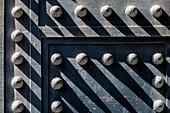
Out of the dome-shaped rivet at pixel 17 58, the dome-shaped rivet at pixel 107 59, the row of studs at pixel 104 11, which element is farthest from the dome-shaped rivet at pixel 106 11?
the dome-shaped rivet at pixel 17 58

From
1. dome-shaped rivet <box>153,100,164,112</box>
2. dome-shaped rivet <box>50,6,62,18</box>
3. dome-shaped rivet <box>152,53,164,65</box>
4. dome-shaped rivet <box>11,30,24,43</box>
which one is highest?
dome-shaped rivet <box>11,30,24,43</box>

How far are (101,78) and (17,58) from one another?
599 millimetres

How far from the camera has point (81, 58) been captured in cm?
226

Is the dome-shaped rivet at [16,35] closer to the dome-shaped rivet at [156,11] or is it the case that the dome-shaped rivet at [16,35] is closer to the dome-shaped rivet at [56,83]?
the dome-shaped rivet at [56,83]

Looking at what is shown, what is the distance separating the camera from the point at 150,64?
2.28m

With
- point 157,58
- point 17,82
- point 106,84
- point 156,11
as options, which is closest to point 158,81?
point 157,58

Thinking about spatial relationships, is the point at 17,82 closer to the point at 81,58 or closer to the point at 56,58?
the point at 56,58

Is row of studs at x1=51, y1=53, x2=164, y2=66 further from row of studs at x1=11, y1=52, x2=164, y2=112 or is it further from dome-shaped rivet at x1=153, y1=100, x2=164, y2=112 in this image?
dome-shaped rivet at x1=153, y1=100, x2=164, y2=112

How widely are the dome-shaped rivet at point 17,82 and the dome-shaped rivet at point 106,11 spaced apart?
73 centimetres

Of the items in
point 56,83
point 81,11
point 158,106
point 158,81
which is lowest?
point 158,106

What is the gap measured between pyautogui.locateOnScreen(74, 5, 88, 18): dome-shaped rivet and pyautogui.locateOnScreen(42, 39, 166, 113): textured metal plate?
0.59 feet

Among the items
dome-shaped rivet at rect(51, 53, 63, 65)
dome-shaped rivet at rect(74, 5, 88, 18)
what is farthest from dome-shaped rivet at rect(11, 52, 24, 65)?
dome-shaped rivet at rect(74, 5, 88, 18)

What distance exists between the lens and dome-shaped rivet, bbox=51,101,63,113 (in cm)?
227

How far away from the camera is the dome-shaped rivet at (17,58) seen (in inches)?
90.3
